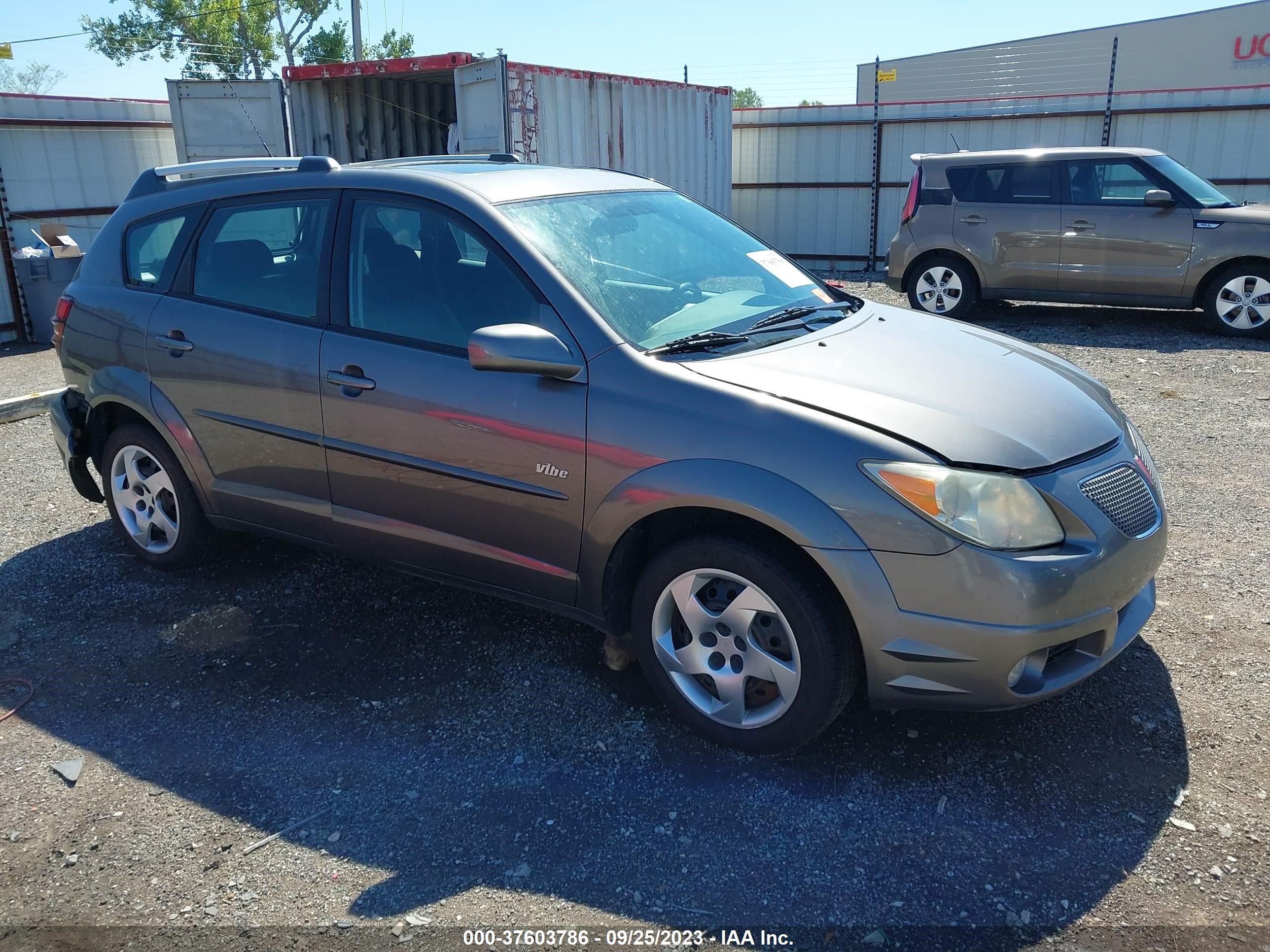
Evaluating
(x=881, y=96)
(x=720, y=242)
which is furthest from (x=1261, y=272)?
(x=881, y=96)

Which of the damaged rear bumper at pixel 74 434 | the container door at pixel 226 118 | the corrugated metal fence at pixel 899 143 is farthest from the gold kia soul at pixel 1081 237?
the damaged rear bumper at pixel 74 434

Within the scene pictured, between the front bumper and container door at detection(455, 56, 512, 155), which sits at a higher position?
container door at detection(455, 56, 512, 155)

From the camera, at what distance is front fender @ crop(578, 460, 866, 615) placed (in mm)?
2939

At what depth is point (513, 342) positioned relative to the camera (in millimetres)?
3244

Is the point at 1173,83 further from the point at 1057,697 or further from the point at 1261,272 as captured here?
the point at 1057,697

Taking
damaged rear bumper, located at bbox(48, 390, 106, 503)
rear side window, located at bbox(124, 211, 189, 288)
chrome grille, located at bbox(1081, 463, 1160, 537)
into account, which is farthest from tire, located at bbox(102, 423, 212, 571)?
chrome grille, located at bbox(1081, 463, 1160, 537)

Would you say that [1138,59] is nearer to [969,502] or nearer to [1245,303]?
[1245,303]

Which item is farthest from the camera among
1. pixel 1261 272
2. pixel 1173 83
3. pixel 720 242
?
pixel 1173 83

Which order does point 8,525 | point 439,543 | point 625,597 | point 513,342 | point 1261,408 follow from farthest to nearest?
1. point 1261,408
2. point 8,525
3. point 439,543
4. point 625,597
5. point 513,342

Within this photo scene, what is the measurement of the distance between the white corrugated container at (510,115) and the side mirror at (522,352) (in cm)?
811

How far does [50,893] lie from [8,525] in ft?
11.2

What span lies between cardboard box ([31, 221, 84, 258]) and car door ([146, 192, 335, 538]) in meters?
8.46

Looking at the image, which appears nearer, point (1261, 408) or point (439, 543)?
point (439, 543)

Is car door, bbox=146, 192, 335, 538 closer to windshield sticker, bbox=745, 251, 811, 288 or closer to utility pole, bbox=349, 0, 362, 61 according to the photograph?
windshield sticker, bbox=745, 251, 811, 288
